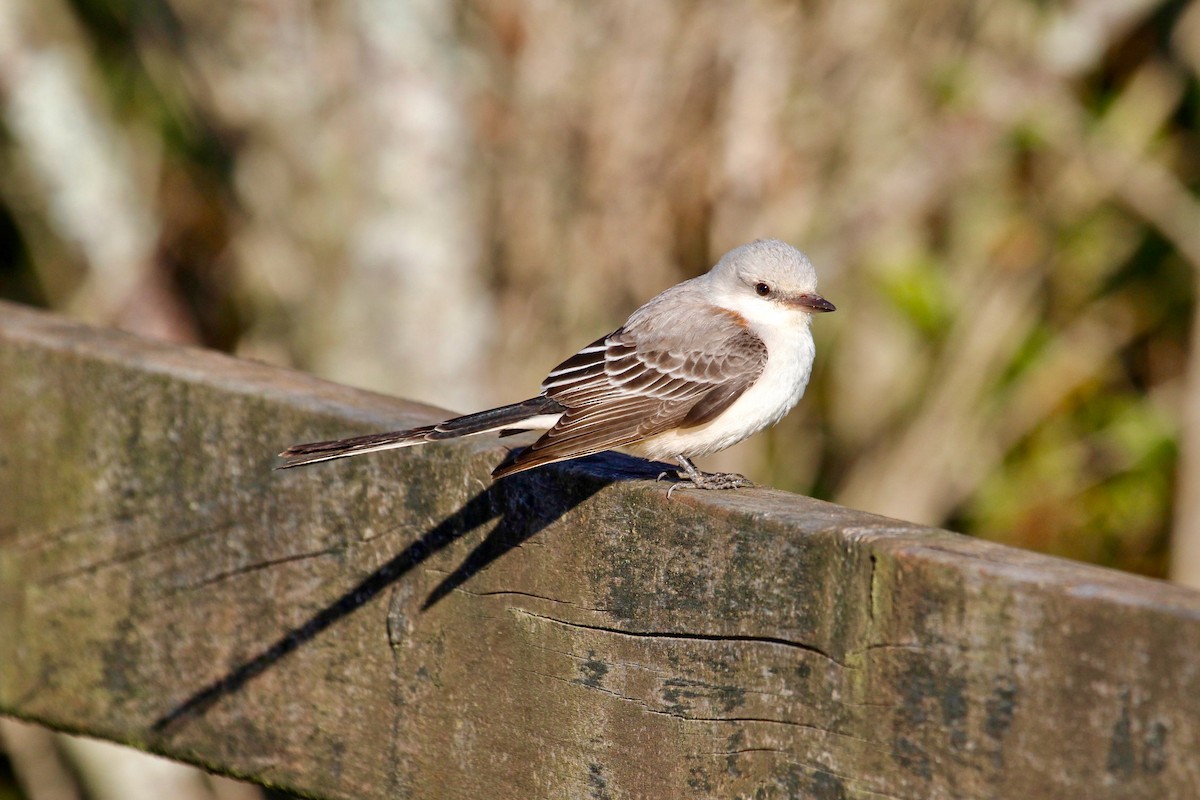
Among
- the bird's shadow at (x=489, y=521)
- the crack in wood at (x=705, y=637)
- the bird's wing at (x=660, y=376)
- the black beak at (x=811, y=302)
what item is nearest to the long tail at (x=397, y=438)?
the bird's shadow at (x=489, y=521)

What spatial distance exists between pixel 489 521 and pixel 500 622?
179 millimetres

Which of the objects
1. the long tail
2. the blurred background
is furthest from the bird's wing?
the blurred background

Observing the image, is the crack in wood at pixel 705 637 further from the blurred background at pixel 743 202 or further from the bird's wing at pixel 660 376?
the blurred background at pixel 743 202

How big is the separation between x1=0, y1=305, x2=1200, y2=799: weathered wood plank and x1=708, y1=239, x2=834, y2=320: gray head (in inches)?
53.0

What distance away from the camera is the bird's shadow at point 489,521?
2377mm

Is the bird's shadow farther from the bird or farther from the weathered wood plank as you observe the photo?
the bird

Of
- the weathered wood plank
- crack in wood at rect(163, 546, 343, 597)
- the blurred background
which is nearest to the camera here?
the weathered wood plank

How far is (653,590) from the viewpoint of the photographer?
2.21 metres

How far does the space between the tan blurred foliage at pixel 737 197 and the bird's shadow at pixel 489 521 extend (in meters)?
2.91

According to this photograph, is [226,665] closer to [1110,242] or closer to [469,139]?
[469,139]

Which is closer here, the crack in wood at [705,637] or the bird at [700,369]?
the crack in wood at [705,637]

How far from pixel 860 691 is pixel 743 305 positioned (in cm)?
225

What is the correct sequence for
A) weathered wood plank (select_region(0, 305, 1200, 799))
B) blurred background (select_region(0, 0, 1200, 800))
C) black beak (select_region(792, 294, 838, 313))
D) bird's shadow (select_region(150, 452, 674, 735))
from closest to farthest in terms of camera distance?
weathered wood plank (select_region(0, 305, 1200, 799))
bird's shadow (select_region(150, 452, 674, 735))
black beak (select_region(792, 294, 838, 313))
blurred background (select_region(0, 0, 1200, 800))

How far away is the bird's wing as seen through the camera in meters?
3.48
